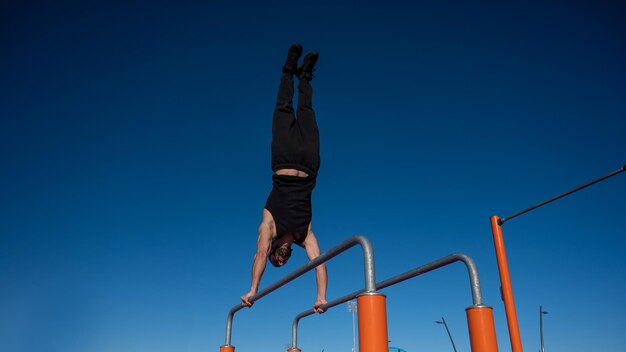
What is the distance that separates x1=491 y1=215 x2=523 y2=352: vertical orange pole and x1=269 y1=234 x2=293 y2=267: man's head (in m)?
3.66

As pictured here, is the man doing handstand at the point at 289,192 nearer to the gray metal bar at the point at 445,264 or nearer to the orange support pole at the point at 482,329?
the gray metal bar at the point at 445,264

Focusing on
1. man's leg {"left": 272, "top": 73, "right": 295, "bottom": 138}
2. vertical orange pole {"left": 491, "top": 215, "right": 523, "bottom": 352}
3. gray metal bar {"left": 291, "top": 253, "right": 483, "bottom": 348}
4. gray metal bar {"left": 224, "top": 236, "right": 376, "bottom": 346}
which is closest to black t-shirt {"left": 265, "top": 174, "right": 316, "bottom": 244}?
man's leg {"left": 272, "top": 73, "right": 295, "bottom": 138}

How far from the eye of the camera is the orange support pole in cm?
268

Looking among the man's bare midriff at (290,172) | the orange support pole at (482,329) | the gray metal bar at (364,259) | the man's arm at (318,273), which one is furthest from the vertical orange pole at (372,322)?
the man's bare midriff at (290,172)

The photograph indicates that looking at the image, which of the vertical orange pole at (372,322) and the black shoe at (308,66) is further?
the black shoe at (308,66)

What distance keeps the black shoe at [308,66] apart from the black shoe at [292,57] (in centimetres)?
13

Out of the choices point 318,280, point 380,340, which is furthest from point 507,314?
point 380,340

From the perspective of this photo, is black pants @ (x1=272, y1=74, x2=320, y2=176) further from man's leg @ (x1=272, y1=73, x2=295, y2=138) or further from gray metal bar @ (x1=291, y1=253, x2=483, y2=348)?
gray metal bar @ (x1=291, y1=253, x2=483, y2=348)

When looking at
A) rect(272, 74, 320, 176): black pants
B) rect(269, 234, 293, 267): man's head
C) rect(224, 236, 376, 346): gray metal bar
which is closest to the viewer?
rect(224, 236, 376, 346): gray metal bar

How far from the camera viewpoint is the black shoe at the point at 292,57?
6.67m

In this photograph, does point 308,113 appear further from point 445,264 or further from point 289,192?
point 445,264

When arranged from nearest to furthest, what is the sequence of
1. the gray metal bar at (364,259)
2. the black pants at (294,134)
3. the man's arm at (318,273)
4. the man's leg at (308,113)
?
1. the gray metal bar at (364,259)
2. the man's arm at (318,273)
3. the black pants at (294,134)
4. the man's leg at (308,113)

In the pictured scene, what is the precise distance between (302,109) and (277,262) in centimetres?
234

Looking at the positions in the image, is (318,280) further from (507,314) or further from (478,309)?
(507,314)
